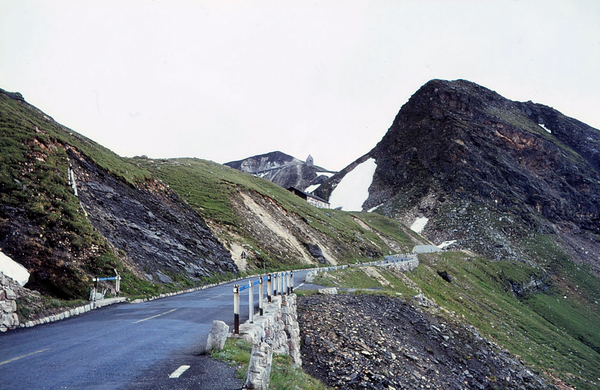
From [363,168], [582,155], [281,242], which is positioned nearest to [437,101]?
[363,168]

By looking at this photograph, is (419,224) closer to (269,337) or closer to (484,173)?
(484,173)

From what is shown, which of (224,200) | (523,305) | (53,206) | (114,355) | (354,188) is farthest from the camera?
(354,188)

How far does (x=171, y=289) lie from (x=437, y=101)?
13646 centimetres

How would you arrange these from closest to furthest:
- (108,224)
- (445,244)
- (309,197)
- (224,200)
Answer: (108,224) → (224,200) → (445,244) → (309,197)

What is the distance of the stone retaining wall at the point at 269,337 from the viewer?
6.05 metres

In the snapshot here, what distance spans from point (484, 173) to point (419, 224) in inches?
1105

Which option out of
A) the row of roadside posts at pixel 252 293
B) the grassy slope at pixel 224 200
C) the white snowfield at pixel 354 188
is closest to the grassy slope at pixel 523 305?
the row of roadside posts at pixel 252 293

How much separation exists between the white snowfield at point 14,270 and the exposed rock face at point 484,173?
9540cm

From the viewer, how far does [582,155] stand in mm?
153125

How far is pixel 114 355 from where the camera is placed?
7.82 metres

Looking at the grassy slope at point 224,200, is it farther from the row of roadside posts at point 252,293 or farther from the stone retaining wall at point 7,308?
the stone retaining wall at point 7,308

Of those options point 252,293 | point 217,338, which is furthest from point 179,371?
point 252,293

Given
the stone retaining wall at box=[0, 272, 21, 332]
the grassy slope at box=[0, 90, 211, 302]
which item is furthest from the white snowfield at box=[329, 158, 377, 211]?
the stone retaining wall at box=[0, 272, 21, 332]

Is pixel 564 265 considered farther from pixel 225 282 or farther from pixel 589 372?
pixel 225 282
